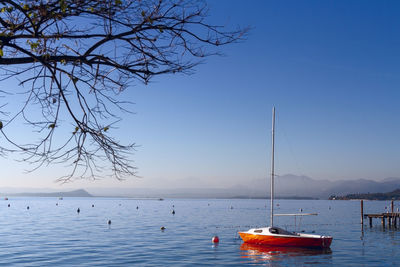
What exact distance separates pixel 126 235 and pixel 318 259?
83.2 ft

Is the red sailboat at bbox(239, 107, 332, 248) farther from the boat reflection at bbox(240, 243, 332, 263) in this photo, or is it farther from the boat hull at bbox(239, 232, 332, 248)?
the boat reflection at bbox(240, 243, 332, 263)

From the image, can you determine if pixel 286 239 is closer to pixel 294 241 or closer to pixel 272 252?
pixel 294 241

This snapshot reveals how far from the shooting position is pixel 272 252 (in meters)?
35.3

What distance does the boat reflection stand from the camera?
3253 cm

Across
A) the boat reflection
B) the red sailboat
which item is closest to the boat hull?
the red sailboat

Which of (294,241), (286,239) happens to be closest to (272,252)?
(286,239)

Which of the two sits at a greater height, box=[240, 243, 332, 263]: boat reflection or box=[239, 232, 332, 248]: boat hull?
box=[239, 232, 332, 248]: boat hull

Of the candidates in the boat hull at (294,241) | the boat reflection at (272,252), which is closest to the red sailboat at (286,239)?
the boat hull at (294,241)

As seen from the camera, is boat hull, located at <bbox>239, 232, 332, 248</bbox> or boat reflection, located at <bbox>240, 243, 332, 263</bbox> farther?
boat hull, located at <bbox>239, 232, 332, 248</bbox>

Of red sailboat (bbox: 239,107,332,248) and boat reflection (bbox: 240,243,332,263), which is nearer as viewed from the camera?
Result: boat reflection (bbox: 240,243,332,263)

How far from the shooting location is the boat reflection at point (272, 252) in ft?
107

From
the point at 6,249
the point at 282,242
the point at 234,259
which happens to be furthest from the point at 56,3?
the point at 6,249

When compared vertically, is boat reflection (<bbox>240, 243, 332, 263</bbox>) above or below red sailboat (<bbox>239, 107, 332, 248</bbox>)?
below

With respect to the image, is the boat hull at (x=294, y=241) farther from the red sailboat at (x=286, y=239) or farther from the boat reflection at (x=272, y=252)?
the boat reflection at (x=272, y=252)
